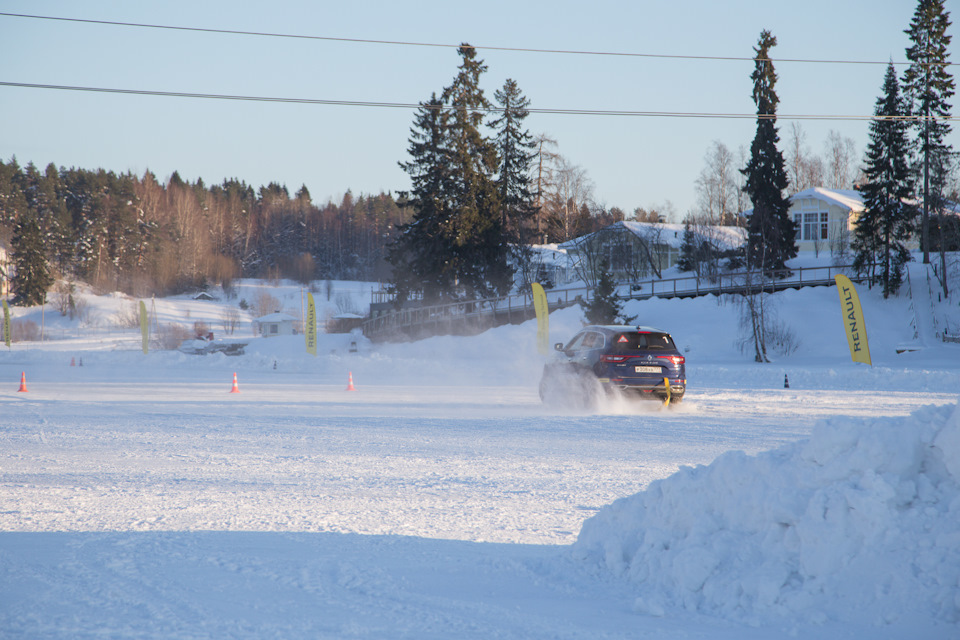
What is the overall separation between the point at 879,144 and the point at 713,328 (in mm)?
15910

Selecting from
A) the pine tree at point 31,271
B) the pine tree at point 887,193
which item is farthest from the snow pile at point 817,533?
the pine tree at point 31,271

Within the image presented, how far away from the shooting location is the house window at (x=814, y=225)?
198ft

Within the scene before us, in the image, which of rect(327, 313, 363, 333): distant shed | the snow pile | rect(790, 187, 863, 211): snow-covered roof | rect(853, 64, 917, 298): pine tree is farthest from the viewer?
rect(327, 313, 363, 333): distant shed

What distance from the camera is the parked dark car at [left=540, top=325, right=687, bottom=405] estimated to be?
1382 centimetres

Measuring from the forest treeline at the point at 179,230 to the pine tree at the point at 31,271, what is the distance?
2.65 meters

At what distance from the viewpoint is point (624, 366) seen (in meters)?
13.8

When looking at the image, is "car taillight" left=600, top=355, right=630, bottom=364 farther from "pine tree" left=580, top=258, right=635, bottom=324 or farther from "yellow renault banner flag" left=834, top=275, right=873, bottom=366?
"pine tree" left=580, top=258, right=635, bottom=324

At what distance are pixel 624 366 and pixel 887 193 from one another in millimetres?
35191

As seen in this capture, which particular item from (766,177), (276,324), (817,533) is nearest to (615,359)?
(817,533)

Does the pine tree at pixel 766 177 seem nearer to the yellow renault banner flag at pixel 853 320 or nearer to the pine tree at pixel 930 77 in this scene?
the pine tree at pixel 930 77

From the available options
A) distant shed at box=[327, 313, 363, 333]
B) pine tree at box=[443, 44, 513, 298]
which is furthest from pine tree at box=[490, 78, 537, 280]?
distant shed at box=[327, 313, 363, 333]

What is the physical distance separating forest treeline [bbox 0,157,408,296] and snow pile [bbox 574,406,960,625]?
94.0 metres

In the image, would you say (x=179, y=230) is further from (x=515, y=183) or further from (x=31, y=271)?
(x=515, y=183)

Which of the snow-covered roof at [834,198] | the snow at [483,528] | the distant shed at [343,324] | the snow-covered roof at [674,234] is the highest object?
the snow-covered roof at [834,198]
